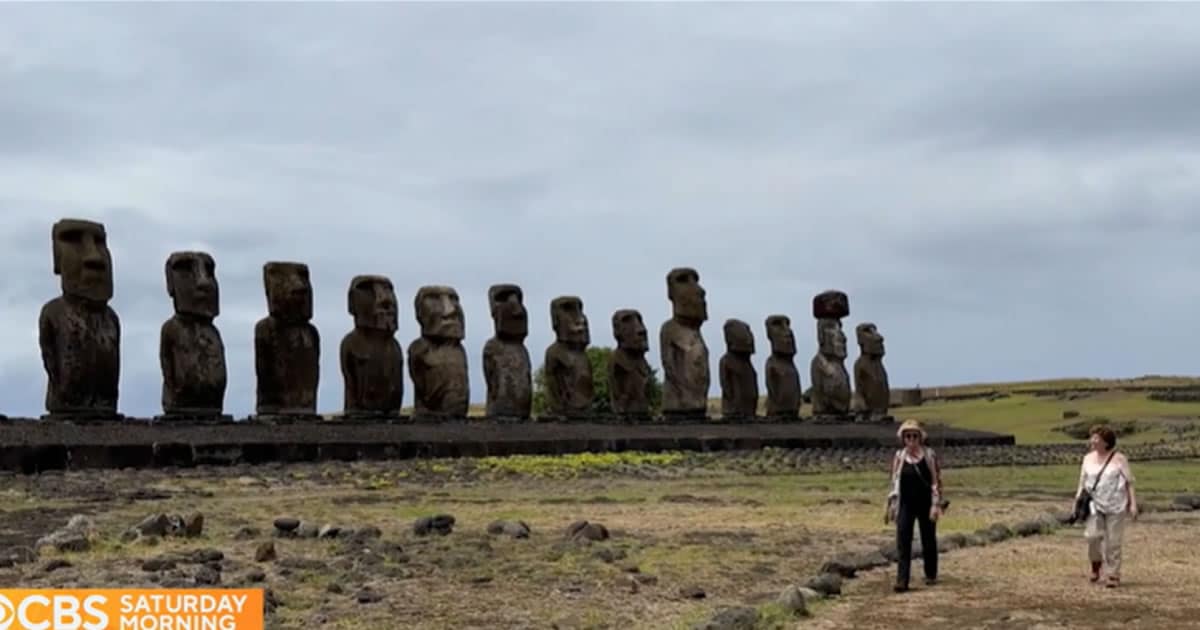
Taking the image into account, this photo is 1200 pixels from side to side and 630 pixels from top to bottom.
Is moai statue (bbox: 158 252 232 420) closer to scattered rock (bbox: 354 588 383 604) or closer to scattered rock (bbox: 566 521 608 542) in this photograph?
scattered rock (bbox: 566 521 608 542)

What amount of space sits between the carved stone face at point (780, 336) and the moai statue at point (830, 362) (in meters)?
1.27

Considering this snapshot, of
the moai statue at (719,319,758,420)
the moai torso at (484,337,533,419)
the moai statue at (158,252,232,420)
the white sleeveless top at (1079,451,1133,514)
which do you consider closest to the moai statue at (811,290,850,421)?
the moai statue at (719,319,758,420)

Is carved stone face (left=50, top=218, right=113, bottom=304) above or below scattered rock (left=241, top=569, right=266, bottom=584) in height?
above

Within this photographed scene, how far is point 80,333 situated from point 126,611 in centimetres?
1534

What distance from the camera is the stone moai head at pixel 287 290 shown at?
82.5 ft

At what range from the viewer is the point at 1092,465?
36.8 ft

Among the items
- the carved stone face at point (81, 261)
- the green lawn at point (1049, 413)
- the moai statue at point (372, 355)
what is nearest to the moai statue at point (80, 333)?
the carved stone face at point (81, 261)

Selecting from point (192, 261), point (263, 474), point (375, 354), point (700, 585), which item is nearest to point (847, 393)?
point (375, 354)

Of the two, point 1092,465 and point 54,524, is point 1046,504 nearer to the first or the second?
point 1092,465

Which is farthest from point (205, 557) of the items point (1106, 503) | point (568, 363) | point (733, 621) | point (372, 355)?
point (568, 363)

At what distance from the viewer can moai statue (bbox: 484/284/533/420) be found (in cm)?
2958

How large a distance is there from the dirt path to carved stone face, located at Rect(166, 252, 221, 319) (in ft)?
46.1

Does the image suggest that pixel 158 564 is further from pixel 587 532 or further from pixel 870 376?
pixel 870 376

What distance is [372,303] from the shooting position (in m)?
26.7
